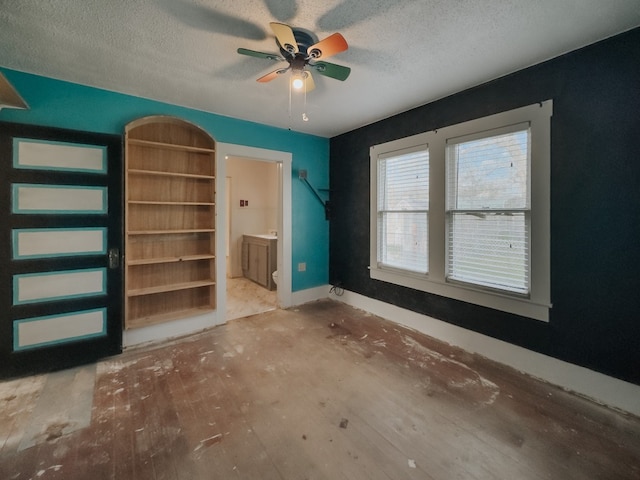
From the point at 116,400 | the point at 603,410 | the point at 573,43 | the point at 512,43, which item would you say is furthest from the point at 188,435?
the point at 573,43

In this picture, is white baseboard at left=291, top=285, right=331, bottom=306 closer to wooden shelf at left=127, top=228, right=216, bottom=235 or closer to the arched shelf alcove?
the arched shelf alcove

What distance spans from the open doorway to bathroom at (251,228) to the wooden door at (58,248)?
224 cm

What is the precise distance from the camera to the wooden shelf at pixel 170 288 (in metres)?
2.78

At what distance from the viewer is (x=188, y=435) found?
64.6 inches

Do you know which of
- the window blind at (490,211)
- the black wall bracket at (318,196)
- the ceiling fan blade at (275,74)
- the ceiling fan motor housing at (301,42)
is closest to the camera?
the ceiling fan motor housing at (301,42)

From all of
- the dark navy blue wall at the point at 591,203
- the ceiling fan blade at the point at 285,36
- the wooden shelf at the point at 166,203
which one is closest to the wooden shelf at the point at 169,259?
the wooden shelf at the point at 166,203

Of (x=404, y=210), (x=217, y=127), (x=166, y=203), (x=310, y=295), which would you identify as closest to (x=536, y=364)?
(x=404, y=210)

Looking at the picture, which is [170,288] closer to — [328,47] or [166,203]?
[166,203]

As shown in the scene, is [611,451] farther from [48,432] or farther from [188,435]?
[48,432]

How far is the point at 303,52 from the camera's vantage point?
1868mm

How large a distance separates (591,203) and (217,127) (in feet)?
11.9

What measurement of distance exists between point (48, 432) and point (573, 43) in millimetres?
4342

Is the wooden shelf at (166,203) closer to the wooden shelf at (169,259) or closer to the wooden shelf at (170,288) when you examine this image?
the wooden shelf at (169,259)

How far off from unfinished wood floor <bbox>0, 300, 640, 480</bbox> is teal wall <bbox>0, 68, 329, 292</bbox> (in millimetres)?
1874
